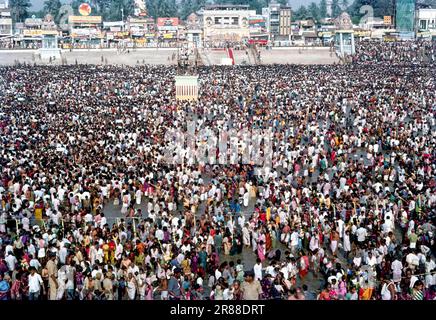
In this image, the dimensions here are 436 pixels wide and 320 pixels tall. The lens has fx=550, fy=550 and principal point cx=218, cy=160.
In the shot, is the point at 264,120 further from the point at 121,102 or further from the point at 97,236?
the point at 97,236

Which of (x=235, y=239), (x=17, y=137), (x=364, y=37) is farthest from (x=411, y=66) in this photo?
(x=235, y=239)

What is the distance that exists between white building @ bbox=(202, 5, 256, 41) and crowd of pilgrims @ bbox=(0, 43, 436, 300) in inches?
1425

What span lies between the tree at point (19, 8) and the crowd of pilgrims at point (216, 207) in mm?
A: 60254

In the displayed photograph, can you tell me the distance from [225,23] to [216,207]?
51.1 metres

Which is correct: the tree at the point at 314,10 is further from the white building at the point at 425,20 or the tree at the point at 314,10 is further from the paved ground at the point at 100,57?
the paved ground at the point at 100,57

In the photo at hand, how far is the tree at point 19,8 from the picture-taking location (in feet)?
254

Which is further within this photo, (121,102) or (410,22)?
(410,22)

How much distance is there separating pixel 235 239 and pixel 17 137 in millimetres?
10129

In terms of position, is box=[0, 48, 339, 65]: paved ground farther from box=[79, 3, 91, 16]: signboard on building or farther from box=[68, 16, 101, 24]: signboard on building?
box=[79, 3, 91, 16]: signboard on building

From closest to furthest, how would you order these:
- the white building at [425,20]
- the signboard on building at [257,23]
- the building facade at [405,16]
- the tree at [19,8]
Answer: the white building at [425,20] < the building facade at [405,16] < the signboard on building at [257,23] < the tree at [19,8]

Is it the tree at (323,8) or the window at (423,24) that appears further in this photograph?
the tree at (323,8)

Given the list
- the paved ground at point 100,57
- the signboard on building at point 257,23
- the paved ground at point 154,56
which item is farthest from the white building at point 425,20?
the paved ground at point 100,57
